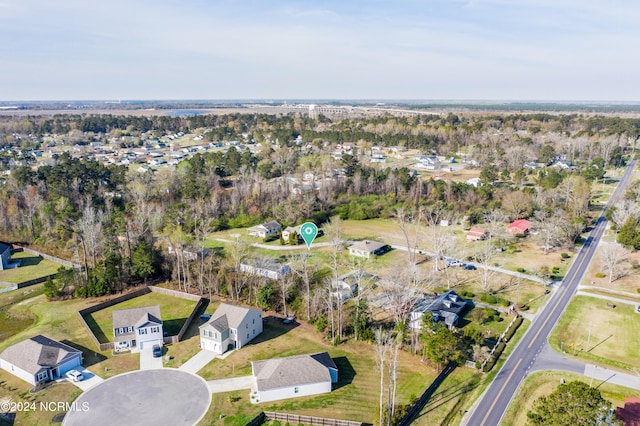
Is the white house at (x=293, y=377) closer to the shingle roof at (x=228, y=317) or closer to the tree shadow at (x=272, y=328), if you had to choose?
the shingle roof at (x=228, y=317)

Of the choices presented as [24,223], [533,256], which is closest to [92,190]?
[24,223]

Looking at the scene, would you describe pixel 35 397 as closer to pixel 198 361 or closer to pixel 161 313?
pixel 198 361

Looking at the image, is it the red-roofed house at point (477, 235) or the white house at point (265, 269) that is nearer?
the white house at point (265, 269)

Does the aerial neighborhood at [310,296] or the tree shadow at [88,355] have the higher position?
the aerial neighborhood at [310,296]

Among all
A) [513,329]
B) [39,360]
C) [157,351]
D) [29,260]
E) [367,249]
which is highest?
[367,249]

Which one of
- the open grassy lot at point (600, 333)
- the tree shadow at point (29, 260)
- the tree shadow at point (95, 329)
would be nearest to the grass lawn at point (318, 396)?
the tree shadow at point (95, 329)

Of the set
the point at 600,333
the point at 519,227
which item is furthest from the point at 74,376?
the point at 519,227
